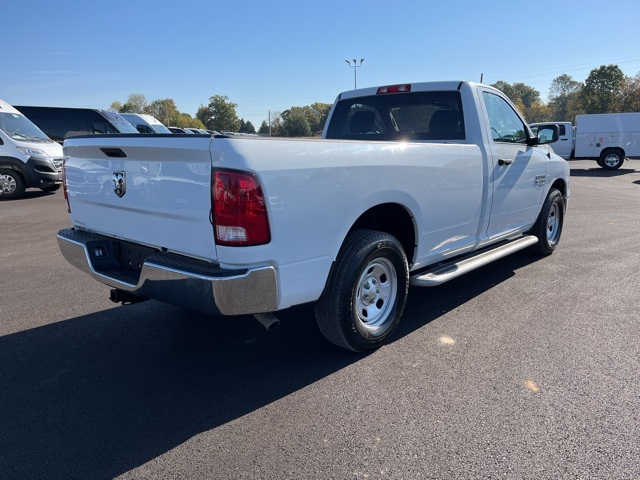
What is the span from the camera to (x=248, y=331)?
3977mm

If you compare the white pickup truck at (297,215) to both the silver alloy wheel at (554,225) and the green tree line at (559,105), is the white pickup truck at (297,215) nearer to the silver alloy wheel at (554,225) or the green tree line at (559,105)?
the silver alloy wheel at (554,225)

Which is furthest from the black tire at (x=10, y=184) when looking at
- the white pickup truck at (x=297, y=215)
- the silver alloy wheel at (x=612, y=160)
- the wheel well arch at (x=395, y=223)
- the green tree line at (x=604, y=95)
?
the green tree line at (x=604, y=95)

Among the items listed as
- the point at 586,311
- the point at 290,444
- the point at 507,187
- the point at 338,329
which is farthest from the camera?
the point at 507,187

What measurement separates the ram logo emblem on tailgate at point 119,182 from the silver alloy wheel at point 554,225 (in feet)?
17.5

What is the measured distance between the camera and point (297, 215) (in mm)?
2787

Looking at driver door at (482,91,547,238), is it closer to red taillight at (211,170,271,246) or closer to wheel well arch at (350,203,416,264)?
wheel well arch at (350,203,416,264)

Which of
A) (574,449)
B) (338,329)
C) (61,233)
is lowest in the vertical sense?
(574,449)

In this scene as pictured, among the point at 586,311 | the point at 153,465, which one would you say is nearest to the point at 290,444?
the point at 153,465

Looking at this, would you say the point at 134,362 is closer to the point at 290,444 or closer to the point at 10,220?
the point at 290,444

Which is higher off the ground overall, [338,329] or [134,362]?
[338,329]

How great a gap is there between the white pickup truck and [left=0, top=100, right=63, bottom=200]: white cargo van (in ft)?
32.1

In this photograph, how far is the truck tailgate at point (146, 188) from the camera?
2.72 metres

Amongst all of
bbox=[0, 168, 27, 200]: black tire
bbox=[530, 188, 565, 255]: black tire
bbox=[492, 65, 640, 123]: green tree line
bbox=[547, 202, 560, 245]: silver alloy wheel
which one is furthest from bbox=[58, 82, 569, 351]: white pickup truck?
bbox=[492, 65, 640, 123]: green tree line

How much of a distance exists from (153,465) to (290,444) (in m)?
0.69
